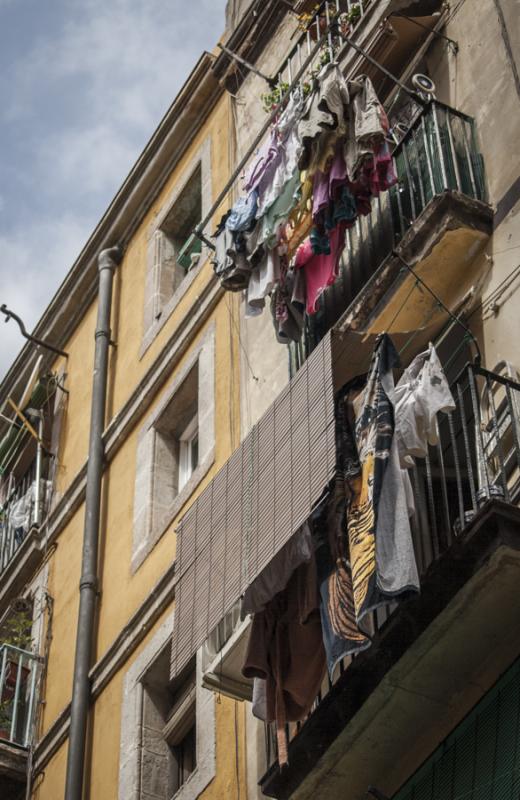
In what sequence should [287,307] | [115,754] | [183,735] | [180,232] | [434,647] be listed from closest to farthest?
[434,647] → [287,307] → [183,735] → [115,754] → [180,232]

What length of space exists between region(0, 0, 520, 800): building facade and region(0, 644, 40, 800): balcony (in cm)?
3

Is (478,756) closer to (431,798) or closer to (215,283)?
(431,798)

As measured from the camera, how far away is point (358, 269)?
13234 millimetres

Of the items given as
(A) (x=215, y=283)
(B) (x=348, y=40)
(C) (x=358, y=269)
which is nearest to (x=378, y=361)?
(C) (x=358, y=269)

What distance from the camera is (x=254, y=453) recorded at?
12.2 meters

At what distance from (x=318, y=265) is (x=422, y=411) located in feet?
10.4

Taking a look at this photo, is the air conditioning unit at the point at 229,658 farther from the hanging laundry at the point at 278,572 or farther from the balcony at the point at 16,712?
the balcony at the point at 16,712

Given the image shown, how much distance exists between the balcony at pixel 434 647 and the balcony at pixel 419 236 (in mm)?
1355

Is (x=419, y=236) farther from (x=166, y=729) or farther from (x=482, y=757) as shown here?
(x=166, y=729)

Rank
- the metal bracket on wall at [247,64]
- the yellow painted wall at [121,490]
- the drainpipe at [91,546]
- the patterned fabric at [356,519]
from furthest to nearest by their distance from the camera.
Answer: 1. the metal bracket on wall at [247,64]
2. the drainpipe at [91,546]
3. the yellow painted wall at [121,490]
4. the patterned fabric at [356,519]

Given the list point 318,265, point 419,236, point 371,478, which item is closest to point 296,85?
point 318,265

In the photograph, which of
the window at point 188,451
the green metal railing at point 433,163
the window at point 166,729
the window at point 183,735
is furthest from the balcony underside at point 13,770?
the green metal railing at point 433,163

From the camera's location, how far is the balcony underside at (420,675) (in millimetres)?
9375

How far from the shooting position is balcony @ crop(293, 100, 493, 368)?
39.1 feet
